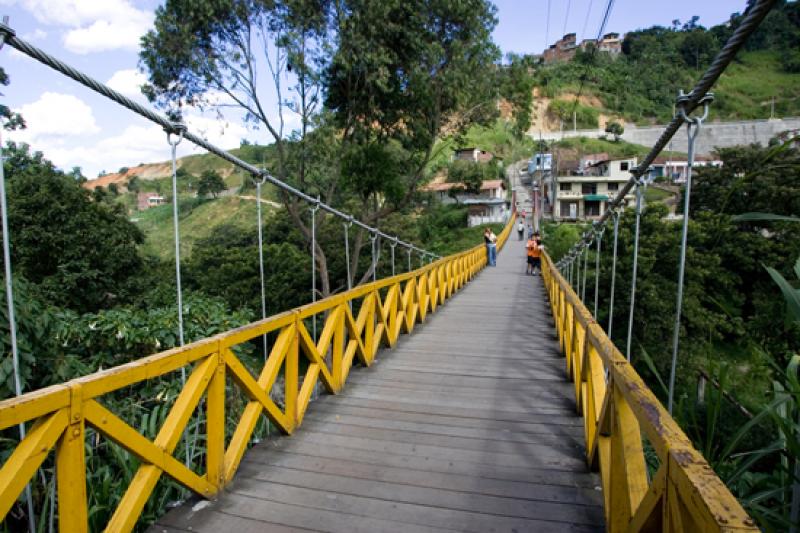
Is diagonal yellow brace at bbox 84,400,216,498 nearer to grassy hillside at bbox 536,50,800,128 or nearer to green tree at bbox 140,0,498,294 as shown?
green tree at bbox 140,0,498,294

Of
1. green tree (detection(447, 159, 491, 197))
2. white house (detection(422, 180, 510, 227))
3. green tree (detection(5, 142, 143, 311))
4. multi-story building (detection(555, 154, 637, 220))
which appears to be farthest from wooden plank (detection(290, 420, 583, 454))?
green tree (detection(447, 159, 491, 197))

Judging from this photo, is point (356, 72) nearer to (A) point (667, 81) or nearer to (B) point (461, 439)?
(B) point (461, 439)

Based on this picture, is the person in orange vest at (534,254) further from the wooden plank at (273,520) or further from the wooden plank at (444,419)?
the wooden plank at (273,520)

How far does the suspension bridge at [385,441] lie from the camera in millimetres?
1473

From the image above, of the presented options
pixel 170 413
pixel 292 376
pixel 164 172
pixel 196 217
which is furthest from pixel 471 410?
pixel 164 172

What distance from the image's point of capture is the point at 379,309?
4574 mm

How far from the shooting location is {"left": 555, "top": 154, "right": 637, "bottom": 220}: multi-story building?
43.9 meters

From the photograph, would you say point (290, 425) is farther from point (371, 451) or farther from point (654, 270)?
point (654, 270)

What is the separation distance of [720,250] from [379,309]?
56.5 feet

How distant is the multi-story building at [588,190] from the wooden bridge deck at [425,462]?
41889 mm

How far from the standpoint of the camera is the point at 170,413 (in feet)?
6.66

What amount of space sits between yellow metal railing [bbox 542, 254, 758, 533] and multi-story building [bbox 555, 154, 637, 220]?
43002 mm

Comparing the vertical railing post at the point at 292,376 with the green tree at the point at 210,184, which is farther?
the green tree at the point at 210,184

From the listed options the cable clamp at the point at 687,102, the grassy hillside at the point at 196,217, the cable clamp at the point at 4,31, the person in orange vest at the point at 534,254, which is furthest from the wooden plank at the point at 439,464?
the grassy hillside at the point at 196,217
